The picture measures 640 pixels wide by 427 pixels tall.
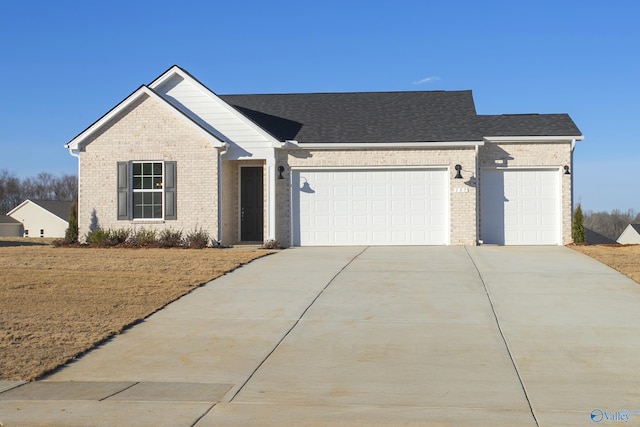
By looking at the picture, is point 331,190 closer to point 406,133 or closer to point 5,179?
point 406,133

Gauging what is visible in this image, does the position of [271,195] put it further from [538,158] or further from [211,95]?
[538,158]

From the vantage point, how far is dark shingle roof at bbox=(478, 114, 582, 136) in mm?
21094

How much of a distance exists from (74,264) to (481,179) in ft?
39.3

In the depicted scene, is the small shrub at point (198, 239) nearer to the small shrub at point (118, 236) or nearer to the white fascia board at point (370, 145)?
the small shrub at point (118, 236)

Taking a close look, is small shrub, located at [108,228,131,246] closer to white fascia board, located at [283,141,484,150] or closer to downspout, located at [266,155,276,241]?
downspout, located at [266,155,276,241]

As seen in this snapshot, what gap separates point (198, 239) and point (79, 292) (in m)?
7.67

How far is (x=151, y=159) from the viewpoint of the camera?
20.8 metres

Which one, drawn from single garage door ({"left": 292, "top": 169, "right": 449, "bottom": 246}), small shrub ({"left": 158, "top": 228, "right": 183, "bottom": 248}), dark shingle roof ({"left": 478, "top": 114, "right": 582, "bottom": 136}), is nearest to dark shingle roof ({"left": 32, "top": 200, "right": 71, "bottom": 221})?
small shrub ({"left": 158, "top": 228, "right": 183, "bottom": 248})

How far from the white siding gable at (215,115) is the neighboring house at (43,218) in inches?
1654

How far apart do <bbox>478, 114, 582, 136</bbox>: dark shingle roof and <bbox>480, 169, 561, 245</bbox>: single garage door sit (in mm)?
1150

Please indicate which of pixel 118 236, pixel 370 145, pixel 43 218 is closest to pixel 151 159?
pixel 118 236

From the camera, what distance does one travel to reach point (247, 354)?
8.88m

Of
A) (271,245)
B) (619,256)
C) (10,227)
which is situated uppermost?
(10,227)

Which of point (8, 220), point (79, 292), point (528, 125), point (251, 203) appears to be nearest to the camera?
point (79, 292)
